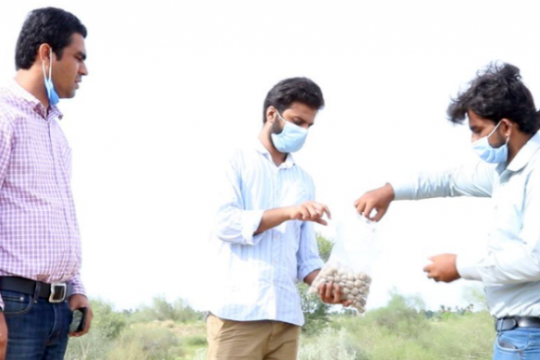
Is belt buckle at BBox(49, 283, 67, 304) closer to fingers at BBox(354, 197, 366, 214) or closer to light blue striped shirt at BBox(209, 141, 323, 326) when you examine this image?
light blue striped shirt at BBox(209, 141, 323, 326)

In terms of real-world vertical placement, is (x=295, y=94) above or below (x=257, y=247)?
above

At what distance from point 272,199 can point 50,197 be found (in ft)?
3.73

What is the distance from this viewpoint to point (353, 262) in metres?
3.88

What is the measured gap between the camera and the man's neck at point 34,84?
131 inches

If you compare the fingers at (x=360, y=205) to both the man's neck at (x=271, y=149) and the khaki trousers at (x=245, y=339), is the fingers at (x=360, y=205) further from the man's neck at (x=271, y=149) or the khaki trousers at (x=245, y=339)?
the khaki trousers at (x=245, y=339)

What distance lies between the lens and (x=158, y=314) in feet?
38.6

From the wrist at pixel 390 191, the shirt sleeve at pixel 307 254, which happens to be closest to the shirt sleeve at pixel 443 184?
the wrist at pixel 390 191

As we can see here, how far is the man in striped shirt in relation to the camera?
3.07 meters

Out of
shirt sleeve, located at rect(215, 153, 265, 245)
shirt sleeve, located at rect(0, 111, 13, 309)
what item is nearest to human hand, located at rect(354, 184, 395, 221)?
shirt sleeve, located at rect(215, 153, 265, 245)

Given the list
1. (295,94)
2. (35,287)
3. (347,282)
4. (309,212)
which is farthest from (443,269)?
(35,287)

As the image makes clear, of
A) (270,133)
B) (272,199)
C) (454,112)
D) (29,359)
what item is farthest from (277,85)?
(29,359)

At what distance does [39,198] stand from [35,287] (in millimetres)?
346

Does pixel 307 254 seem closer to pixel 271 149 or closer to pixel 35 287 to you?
pixel 271 149

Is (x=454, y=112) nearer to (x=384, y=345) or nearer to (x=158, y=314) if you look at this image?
(x=384, y=345)
